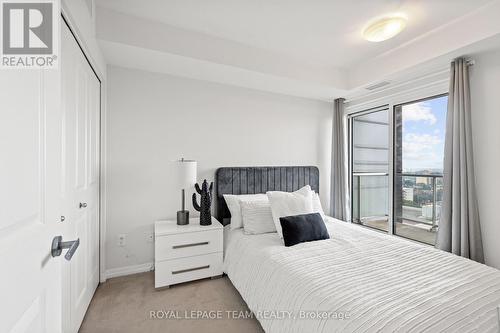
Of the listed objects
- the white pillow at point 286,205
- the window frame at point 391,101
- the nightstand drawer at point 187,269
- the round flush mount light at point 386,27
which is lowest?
the nightstand drawer at point 187,269

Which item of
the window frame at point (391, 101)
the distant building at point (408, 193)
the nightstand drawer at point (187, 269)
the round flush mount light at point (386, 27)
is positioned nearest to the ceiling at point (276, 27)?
the round flush mount light at point (386, 27)

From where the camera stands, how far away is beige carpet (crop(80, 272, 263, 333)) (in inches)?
69.4

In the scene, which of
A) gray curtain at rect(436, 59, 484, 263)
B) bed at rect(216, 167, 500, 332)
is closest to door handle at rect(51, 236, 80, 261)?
bed at rect(216, 167, 500, 332)

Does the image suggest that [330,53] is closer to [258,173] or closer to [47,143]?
→ [258,173]

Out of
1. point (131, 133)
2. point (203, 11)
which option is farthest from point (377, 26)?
point (131, 133)

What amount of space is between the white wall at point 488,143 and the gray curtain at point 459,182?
0.08 m

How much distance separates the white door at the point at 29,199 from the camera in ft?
1.93

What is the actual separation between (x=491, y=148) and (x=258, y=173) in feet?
7.71

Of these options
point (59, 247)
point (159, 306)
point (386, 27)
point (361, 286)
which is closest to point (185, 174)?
point (159, 306)

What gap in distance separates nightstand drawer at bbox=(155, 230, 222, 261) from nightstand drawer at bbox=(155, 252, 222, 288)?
2.0 inches

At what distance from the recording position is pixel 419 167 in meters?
2.86

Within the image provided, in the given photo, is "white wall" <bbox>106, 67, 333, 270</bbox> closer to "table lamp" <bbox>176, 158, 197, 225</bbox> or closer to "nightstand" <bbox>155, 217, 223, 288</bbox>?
"table lamp" <bbox>176, 158, 197, 225</bbox>

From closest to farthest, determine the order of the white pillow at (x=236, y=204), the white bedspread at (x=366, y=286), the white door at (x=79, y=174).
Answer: the white bedspread at (x=366, y=286), the white door at (x=79, y=174), the white pillow at (x=236, y=204)

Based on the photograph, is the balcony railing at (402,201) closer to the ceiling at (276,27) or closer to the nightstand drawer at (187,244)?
the ceiling at (276,27)
